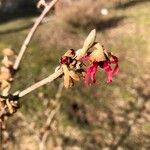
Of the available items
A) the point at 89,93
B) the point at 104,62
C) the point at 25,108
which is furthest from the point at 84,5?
the point at 104,62

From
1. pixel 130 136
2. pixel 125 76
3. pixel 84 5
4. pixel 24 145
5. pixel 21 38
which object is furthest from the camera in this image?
pixel 84 5

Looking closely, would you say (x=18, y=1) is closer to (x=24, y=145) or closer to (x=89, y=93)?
(x=89, y=93)

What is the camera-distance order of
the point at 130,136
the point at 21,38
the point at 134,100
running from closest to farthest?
the point at 130,136, the point at 134,100, the point at 21,38

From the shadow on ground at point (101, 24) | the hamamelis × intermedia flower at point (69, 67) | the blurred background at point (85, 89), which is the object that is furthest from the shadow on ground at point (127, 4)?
the hamamelis × intermedia flower at point (69, 67)

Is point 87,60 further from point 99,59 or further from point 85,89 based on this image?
point 85,89

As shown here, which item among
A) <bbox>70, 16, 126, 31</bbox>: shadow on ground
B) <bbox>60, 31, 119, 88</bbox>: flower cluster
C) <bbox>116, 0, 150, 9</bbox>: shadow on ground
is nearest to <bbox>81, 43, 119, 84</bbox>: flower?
<bbox>60, 31, 119, 88</bbox>: flower cluster

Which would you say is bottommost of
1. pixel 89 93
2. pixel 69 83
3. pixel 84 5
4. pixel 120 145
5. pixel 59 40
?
pixel 69 83

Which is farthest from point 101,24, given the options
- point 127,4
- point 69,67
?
point 69,67

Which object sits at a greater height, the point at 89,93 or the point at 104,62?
the point at 89,93

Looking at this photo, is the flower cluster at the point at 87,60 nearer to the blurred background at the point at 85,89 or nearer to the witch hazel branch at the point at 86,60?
the witch hazel branch at the point at 86,60
